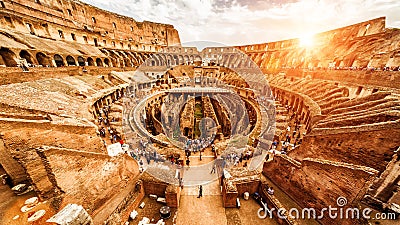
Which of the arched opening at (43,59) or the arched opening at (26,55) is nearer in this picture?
the arched opening at (26,55)

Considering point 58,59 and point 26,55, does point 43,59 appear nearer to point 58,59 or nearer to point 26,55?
point 26,55

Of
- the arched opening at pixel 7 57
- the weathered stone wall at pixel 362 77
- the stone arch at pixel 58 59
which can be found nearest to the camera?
the weathered stone wall at pixel 362 77

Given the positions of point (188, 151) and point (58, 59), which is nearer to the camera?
point (188, 151)

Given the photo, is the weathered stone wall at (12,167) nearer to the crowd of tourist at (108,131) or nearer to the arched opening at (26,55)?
the crowd of tourist at (108,131)

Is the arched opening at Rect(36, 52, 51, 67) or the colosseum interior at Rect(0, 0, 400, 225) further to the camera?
the arched opening at Rect(36, 52, 51, 67)

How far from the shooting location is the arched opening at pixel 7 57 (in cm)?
1503

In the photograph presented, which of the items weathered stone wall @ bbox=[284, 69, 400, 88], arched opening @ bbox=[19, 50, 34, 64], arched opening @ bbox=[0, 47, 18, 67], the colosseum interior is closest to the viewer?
the colosseum interior

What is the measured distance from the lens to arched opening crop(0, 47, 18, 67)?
592 inches

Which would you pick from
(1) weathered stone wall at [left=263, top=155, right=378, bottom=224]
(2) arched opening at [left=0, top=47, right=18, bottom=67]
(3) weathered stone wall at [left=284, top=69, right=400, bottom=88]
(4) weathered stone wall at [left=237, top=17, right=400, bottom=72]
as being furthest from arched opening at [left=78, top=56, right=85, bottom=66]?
(4) weathered stone wall at [left=237, top=17, right=400, bottom=72]

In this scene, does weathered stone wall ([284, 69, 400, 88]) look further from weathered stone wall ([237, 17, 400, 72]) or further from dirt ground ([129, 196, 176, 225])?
dirt ground ([129, 196, 176, 225])

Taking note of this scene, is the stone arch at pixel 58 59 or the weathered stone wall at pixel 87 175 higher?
the stone arch at pixel 58 59

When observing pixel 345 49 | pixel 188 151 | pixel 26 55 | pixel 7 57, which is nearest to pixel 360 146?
pixel 188 151

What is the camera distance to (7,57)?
1545 cm

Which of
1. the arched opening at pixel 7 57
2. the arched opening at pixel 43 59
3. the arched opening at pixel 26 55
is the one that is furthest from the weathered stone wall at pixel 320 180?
the arched opening at pixel 43 59
